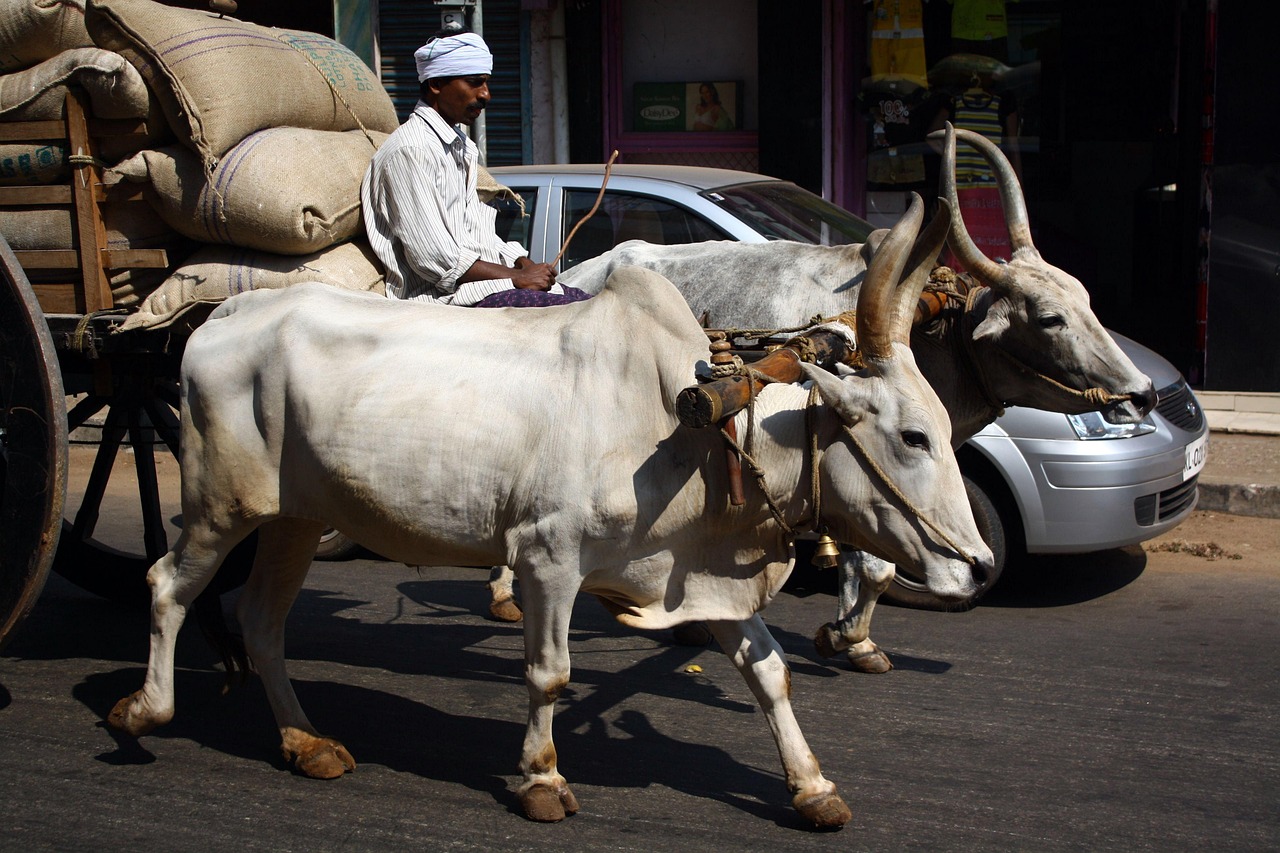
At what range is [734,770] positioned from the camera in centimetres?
413

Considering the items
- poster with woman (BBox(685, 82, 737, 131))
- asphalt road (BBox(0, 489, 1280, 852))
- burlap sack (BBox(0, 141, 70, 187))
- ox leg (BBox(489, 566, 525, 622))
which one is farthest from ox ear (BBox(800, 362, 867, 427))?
poster with woman (BBox(685, 82, 737, 131))

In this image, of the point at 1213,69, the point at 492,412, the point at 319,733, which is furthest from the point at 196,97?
the point at 1213,69

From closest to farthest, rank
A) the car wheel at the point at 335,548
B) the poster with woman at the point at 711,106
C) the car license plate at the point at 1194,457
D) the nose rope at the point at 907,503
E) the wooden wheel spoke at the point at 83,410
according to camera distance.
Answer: the nose rope at the point at 907,503
the wooden wheel spoke at the point at 83,410
the car license plate at the point at 1194,457
the car wheel at the point at 335,548
the poster with woman at the point at 711,106

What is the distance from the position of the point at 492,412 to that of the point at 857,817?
4.98 feet

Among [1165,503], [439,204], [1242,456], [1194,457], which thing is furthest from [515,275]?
[1242,456]

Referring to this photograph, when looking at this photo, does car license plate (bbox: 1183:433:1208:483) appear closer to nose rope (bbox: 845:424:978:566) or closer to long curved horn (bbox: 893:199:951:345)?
long curved horn (bbox: 893:199:951:345)

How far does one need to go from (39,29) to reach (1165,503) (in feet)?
16.2

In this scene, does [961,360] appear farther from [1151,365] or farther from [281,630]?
[281,630]

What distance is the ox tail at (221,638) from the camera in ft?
14.7

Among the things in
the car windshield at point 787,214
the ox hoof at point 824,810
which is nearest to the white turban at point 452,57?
the car windshield at point 787,214

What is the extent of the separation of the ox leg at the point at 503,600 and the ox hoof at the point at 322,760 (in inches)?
68.6

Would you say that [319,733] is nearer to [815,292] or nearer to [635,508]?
[635,508]

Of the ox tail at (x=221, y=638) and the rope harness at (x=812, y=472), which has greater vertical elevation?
the rope harness at (x=812, y=472)

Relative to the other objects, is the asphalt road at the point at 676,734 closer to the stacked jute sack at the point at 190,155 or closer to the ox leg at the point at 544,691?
the ox leg at the point at 544,691
